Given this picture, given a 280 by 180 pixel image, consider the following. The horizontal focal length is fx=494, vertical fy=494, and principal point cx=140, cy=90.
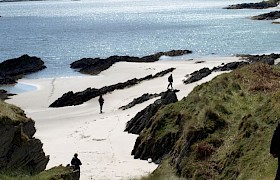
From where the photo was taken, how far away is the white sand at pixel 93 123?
19.5m

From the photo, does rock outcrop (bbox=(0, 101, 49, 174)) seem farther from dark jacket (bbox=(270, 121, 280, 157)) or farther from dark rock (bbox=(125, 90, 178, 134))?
dark jacket (bbox=(270, 121, 280, 157))

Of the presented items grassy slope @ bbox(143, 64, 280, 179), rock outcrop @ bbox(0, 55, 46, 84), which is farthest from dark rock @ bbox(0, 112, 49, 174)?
rock outcrop @ bbox(0, 55, 46, 84)

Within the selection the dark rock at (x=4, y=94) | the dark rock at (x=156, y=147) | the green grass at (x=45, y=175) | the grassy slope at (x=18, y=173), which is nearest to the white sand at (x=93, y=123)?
the dark rock at (x=156, y=147)

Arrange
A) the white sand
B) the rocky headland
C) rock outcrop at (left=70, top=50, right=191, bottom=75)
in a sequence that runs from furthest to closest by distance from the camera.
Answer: rock outcrop at (left=70, top=50, right=191, bottom=75) → the white sand → the rocky headland

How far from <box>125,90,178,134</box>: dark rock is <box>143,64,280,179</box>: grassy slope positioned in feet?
10.9

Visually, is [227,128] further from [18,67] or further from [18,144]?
[18,67]

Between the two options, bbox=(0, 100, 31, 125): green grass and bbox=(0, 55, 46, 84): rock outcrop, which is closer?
bbox=(0, 100, 31, 125): green grass

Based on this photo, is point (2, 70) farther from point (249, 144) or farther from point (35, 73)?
point (249, 144)

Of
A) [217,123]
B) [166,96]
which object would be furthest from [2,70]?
[217,123]

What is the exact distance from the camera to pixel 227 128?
52.9 feet

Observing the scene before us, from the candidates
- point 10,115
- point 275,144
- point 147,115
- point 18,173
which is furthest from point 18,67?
point 275,144

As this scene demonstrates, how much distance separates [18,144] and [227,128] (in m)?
6.64

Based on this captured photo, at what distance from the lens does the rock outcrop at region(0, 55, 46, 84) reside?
61844 millimetres

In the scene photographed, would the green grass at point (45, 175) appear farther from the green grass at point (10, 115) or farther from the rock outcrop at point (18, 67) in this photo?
the rock outcrop at point (18, 67)
